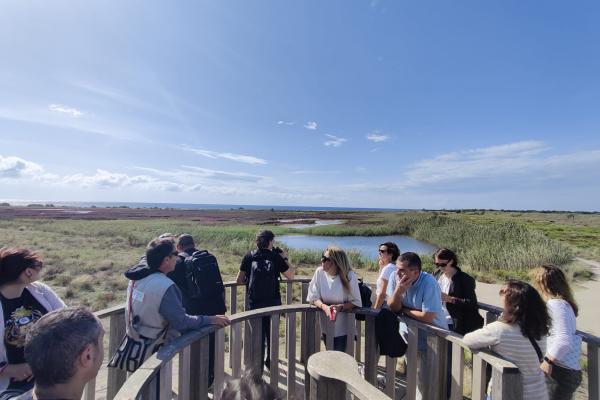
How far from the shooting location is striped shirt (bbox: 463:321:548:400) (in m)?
2.08

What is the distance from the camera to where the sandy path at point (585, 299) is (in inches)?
294

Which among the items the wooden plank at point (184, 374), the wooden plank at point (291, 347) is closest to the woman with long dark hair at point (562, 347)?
the wooden plank at point (291, 347)

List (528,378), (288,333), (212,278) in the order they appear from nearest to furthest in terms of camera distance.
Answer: (528,378)
(288,333)
(212,278)

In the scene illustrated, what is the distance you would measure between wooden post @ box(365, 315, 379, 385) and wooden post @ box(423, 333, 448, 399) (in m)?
0.51

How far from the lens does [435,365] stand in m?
2.43

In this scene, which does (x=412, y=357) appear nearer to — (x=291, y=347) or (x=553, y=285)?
(x=291, y=347)

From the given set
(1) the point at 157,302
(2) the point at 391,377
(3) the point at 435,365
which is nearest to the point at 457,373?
(3) the point at 435,365

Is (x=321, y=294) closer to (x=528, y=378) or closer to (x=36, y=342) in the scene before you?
(x=528, y=378)

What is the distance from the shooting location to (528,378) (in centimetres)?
210

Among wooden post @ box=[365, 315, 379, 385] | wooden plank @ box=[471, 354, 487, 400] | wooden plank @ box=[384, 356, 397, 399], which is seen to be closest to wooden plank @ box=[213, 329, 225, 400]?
wooden post @ box=[365, 315, 379, 385]

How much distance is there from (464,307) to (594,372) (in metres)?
1.06

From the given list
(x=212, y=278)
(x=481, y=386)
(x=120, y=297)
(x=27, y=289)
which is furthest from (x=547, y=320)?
(x=120, y=297)

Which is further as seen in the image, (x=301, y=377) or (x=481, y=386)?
(x=301, y=377)

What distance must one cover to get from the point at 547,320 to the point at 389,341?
113 cm
